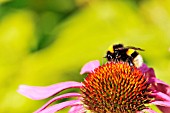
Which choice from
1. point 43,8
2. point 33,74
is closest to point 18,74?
point 33,74

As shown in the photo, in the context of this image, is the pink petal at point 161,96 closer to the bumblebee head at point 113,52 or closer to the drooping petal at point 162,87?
the drooping petal at point 162,87

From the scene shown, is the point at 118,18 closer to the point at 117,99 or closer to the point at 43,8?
the point at 43,8

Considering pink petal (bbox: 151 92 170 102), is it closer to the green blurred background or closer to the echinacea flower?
the echinacea flower

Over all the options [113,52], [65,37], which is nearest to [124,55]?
[113,52]

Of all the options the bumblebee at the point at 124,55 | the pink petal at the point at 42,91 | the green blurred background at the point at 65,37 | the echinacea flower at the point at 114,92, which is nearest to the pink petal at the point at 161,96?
the echinacea flower at the point at 114,92

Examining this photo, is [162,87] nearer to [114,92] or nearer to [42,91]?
[114,92]

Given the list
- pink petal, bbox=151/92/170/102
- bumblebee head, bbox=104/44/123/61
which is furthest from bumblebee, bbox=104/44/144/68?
pink petal, bbox=151/92/170/102
